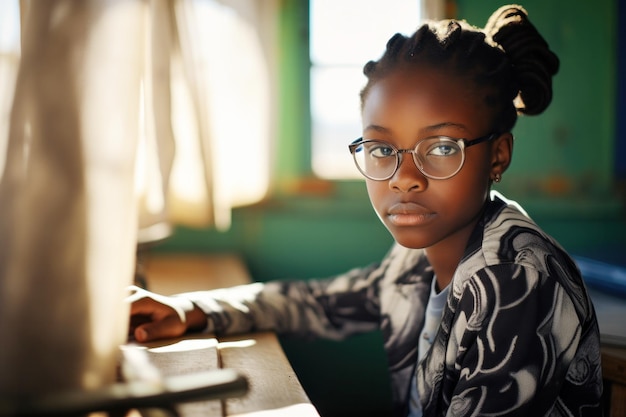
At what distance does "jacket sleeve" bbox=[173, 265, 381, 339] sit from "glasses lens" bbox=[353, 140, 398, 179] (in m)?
0.31

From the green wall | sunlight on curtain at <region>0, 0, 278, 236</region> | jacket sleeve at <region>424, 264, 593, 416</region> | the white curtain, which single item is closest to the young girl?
jacket sleeve at <region>424, 264, 593, 416</region>

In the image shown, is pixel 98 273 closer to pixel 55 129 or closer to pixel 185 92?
pixel 55 129

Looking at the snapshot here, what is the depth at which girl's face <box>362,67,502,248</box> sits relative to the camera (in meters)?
1.00

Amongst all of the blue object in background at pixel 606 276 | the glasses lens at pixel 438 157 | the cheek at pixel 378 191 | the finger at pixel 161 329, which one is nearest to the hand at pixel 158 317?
the finger at pixel 161 329

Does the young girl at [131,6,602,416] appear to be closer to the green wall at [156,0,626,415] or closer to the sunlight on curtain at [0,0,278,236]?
the sunlight on curtain at [0,0,278,236]

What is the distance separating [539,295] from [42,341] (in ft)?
2.08

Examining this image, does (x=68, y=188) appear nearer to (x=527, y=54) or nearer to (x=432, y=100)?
(x=432, y=100)

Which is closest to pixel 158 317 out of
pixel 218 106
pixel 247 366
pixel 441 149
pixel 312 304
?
pixel 247 366

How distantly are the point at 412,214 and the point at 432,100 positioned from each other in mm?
186

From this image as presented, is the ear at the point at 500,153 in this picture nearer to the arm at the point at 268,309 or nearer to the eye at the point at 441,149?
the eye at the point at 441,149

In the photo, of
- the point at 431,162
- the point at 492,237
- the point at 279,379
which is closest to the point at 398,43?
the point at 431,162

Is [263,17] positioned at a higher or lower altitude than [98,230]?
higher

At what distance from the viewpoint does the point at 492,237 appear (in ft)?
3.18

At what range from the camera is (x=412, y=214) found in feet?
3.31
